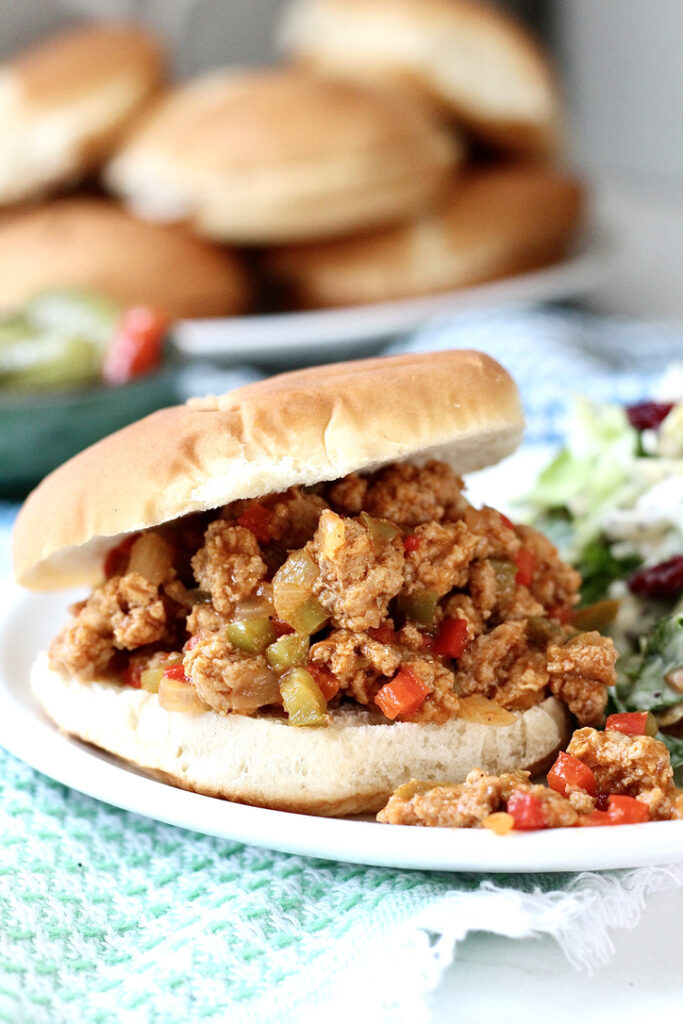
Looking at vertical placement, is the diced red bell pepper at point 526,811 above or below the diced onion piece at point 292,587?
below

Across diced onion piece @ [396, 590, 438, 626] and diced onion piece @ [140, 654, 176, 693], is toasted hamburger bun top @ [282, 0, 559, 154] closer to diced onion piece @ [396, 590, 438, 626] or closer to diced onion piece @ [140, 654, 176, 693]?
diced onion piece @ [396, 590, 438, 626]

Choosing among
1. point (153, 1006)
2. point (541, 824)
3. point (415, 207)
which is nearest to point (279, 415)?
point (541, 824)

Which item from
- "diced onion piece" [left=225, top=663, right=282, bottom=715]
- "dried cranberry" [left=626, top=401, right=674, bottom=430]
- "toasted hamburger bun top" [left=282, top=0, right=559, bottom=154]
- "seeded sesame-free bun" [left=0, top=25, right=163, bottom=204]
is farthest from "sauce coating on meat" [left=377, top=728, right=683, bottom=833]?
"toasted hamburger bun top" [left=282, top=0, right=559, bottom=154]

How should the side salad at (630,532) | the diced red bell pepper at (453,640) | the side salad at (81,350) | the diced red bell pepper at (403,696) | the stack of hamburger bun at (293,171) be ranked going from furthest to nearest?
the stack of hamburger bun at (293,171) → the side salad at (81,350) → the side salad at (630,532) → the diced red bell pepper at (453,640) → the diced red bell pepper at (403,696)

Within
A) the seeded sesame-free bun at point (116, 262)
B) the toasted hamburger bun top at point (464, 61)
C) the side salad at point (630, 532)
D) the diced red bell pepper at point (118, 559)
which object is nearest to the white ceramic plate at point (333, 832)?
the diced red bell pepper at point (118, 559)

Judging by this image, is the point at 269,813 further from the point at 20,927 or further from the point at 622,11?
the point at 622,11

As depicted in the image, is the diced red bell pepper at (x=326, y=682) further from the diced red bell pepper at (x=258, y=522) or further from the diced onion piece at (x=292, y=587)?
the diced red bell pepper at (x=258, y=522)
